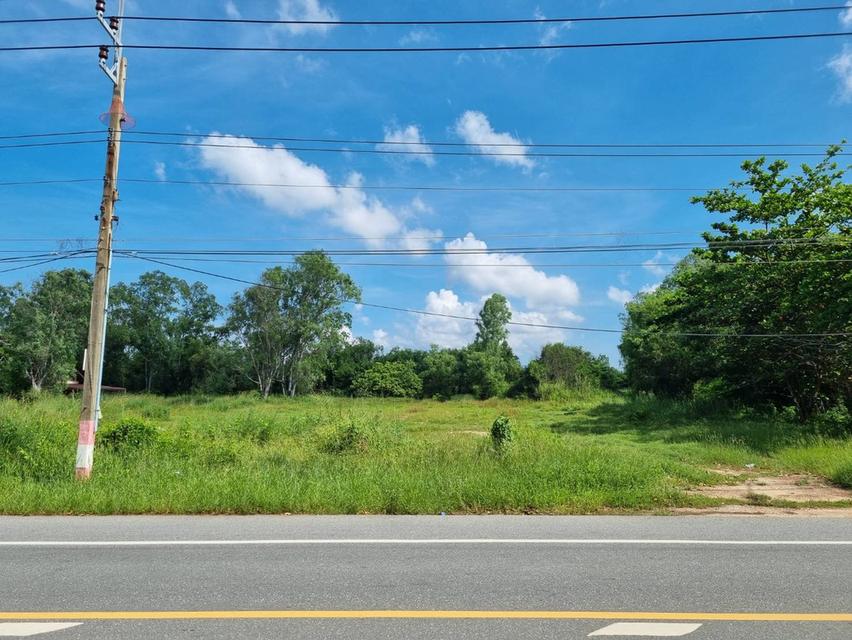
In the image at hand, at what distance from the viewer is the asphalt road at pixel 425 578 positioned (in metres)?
4.19

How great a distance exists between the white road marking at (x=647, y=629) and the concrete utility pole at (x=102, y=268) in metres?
9.36

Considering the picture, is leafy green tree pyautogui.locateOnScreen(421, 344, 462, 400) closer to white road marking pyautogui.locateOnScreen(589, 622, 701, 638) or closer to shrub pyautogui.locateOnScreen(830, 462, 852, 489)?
shrub pyautogui.locateOnScreen(830, 462, 852, 489)

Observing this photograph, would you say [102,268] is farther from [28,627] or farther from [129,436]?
[28,627]

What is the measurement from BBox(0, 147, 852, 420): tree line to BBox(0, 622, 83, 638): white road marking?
18051 mm

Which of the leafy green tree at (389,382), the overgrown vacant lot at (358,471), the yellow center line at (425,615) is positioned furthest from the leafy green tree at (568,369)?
the yellow center line at (425,615)

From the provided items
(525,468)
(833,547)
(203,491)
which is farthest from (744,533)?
(203,491)

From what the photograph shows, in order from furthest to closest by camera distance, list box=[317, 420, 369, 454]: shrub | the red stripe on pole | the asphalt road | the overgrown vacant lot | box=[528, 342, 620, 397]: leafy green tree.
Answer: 1. box=[528, 342, 620, 397]: leafy green tree
2. box=[317, 420, 369, 454]: shrub
3. the red stripe on pole
4. the overgrown vacant lot
5. the asphalt road

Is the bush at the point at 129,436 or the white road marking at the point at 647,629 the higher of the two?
the bush at the point at 129,436

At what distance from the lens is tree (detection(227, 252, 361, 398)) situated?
2141 inches

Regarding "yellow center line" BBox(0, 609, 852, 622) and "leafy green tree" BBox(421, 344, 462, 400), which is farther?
"leafy green tree" BBox(421, 344, 462, 400)

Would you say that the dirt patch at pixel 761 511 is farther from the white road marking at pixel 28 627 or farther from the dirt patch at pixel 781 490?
the white road marking at pixel 28 627

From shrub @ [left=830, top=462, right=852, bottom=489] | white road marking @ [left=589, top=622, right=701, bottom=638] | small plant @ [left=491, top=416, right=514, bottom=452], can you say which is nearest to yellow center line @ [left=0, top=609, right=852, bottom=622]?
white road marking @ [left=589, top=622, right=701, bottom=638]

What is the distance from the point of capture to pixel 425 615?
4355mm

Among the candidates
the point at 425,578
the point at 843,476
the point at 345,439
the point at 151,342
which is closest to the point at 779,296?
the point at 843,476
